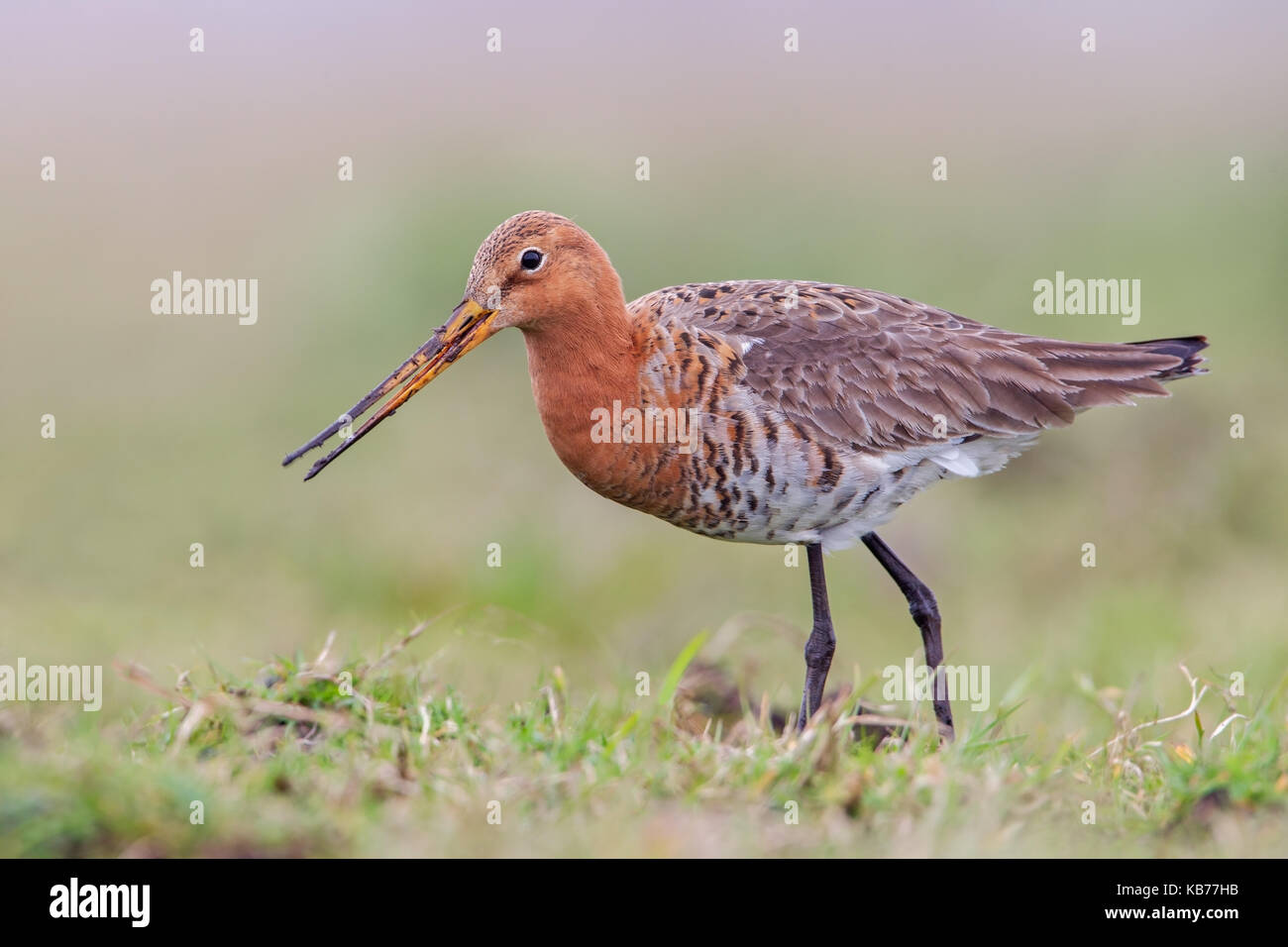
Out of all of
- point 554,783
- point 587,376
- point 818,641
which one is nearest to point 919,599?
point 818,641

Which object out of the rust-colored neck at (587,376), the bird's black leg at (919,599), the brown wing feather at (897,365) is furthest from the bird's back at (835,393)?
the bird's black leg at (919,599)

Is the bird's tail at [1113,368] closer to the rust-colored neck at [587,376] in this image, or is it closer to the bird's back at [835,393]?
the bird's back at [835,393]

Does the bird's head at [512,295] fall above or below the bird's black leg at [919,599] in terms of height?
above

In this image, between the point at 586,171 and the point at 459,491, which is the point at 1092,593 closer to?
the point at 459,491

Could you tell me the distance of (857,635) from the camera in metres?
11.0

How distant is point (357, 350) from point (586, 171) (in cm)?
451

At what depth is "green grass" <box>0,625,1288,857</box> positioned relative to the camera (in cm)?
445

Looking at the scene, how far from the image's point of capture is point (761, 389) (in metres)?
6.72

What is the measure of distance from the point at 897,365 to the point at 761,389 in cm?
75

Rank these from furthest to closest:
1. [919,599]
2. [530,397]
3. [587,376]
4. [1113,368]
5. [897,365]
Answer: [530,397] < [919,599] < [1113,368] < [897,365] < [587,376]

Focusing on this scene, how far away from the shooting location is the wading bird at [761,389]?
659cm

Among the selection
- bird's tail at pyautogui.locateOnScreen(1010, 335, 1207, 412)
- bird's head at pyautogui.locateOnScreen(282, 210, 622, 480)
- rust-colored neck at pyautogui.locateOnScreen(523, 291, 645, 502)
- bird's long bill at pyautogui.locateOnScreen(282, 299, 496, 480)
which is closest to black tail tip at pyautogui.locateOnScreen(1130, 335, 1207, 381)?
bird's tail at pyautogui.locateOnScreen(1010, 335, 1207, 412)

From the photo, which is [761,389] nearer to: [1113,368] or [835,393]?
[835,393]
